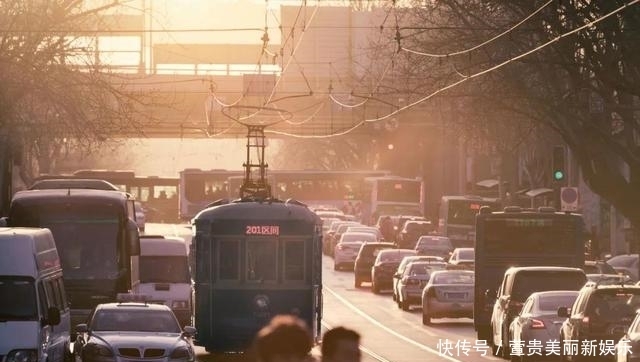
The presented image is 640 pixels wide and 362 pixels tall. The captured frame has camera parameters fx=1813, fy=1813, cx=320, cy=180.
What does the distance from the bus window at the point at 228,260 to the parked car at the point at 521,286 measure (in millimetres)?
4966

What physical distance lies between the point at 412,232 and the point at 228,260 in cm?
5176

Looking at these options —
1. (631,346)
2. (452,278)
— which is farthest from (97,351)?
(452,278)

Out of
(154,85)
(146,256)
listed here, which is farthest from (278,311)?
(154,85)

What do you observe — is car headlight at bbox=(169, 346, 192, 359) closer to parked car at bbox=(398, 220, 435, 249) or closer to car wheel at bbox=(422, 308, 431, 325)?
car wheel at bbox=(422, 308, 431, 325)

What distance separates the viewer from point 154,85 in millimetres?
120125

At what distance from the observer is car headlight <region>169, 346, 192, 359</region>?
2733cm

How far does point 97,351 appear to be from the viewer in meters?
27.3

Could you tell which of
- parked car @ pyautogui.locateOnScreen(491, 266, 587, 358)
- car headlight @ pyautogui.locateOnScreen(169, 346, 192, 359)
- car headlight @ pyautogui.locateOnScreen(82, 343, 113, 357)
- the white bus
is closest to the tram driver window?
parked car @ pyautogui.locateOnScreen(491, 266, 587, 358)

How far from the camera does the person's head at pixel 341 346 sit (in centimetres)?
982

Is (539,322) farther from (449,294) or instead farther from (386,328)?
(449,294)

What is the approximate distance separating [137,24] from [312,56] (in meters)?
101

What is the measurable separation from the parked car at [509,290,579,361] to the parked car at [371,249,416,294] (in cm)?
2900

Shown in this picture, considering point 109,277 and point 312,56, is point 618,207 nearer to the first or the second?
point 109,277

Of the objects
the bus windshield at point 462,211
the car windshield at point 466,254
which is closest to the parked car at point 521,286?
the car windshield at point 466,254
